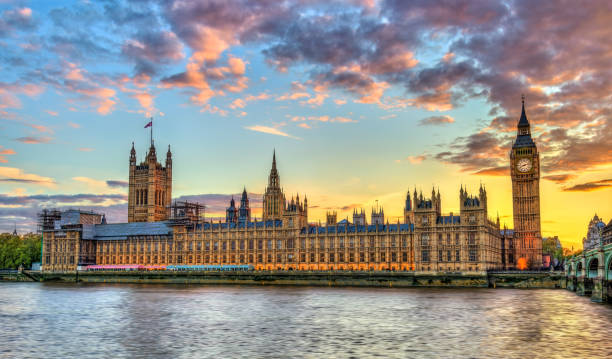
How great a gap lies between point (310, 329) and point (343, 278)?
74.5m

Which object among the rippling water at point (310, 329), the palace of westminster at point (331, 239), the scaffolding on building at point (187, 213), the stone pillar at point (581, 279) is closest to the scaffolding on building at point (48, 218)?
the palace of westminster at point (331, 239)

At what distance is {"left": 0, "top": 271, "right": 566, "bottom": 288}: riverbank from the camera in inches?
4429

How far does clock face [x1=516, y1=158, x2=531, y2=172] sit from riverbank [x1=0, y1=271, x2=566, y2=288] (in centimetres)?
4306

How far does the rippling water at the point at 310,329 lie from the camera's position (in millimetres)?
40844

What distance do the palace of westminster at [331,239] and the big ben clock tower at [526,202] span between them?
0.78 feet

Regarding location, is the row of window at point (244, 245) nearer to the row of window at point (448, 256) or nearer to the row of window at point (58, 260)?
the row of window at point (448, 256)

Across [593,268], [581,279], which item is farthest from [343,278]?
[581,279]

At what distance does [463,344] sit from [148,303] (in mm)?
47372

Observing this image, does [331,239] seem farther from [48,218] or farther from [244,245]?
[48,218]

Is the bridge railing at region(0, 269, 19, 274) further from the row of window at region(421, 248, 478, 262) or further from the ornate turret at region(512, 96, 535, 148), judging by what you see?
the ornate turret at region(512, 96, 535, 148)

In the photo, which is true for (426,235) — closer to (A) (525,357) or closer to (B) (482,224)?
(B) (482,224)

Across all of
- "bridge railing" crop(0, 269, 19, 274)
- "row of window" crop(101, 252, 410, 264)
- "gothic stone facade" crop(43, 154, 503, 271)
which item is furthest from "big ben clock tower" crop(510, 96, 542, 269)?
"bridge railing" crop(0, 269, 19, 274)

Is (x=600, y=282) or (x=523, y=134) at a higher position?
(x=523, y=134)

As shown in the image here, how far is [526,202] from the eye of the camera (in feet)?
489
